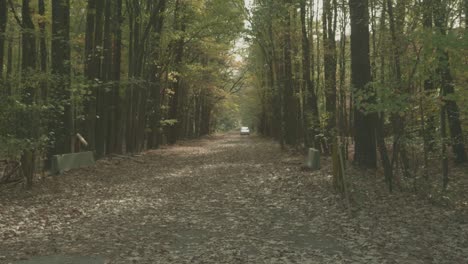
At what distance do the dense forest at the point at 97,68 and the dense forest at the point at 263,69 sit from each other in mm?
63

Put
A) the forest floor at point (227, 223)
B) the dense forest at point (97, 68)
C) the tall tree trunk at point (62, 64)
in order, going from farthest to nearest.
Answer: the tall tree trunk at point (62, 64), the dense forest at point (97, 68), the forest floor at point (227, 223)

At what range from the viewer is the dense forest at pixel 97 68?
11867 millimetres

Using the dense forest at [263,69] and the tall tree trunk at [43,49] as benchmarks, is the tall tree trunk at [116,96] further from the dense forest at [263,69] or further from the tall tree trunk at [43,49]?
the tall tree trunk at [43,49]

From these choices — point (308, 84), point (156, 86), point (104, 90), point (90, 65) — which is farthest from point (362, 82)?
point (156, 86)

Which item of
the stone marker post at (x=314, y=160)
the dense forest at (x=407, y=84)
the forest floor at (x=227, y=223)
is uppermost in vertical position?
the dense forest at (x=407, y=84)

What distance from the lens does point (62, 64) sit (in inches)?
550

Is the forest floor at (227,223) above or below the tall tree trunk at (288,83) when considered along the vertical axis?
below

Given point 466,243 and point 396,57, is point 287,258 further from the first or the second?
point 396,57

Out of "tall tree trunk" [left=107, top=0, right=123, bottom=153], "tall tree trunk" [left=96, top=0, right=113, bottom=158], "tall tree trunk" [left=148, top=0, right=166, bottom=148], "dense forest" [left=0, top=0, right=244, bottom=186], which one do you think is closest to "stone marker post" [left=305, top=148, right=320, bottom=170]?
"dense forest" [left=0, top=0, right=244, bottom=186]

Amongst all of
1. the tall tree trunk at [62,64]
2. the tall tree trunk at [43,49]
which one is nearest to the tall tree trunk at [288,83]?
the tall tree trunk at [62,64]

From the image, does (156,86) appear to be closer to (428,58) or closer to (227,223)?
(227,223)

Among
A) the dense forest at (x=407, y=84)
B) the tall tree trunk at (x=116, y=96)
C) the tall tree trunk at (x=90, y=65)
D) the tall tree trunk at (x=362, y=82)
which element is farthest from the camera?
the tall tree trunk at (x=116, y=96)

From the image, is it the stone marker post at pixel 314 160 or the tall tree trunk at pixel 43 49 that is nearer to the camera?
the tall tree trunk at pixel 43 49

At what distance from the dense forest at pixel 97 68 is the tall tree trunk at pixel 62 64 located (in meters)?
0.03
